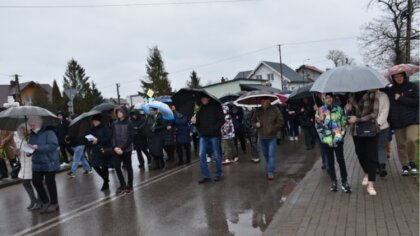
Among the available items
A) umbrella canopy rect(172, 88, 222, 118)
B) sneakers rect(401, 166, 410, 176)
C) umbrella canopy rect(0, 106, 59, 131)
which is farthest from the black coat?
sneakers rect(401, 166, 410, 176)

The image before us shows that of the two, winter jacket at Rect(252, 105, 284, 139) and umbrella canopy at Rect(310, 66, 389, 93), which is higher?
umbrella canopy at Rect(310, 66, 389, 93)

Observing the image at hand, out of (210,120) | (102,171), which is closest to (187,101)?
(210,120)

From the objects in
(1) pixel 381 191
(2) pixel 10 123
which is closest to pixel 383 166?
(1) pixel 381 191

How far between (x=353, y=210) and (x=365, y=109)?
180 centimetres

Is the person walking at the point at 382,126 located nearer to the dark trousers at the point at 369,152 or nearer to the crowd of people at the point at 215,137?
the crowd of people at the point at 215,137

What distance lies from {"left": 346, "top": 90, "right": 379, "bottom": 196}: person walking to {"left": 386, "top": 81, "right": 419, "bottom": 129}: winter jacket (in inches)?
31.8

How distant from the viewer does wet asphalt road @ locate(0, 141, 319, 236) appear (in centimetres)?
589

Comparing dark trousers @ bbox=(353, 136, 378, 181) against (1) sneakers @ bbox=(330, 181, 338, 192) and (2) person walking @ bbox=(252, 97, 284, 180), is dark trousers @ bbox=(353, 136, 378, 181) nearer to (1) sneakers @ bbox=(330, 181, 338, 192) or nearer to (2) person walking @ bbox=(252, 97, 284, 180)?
(1) sneakers @ bbox=(330, 181, 338, 192)

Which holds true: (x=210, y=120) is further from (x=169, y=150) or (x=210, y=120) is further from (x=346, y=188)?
(x=169, y=150)

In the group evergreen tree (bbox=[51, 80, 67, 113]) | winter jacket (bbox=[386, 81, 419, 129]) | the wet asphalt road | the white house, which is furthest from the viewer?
the white house

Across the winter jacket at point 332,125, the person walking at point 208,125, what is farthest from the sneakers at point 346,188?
the person walking at point 208,125

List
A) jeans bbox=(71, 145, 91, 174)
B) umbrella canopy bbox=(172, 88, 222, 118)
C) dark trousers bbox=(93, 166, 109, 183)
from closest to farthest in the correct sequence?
dark trousers bbox=(93, 166, 109, 183) < umbrella canopy bbox=(172, 88, 222, 118) < jeans bbox=(71, 145, 91, 174)

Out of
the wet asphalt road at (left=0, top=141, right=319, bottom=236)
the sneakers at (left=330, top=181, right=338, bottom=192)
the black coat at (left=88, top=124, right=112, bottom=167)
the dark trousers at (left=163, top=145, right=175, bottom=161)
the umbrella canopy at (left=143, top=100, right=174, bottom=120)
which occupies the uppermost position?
the umbrella canopy at (left=143, top=100, right=174, bottom=120)

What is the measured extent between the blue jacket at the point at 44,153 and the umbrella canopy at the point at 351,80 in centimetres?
449
